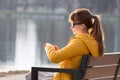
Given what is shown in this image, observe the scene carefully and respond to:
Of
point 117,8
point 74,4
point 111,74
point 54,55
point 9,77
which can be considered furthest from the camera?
point 117,8

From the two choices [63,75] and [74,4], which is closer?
[63,75]

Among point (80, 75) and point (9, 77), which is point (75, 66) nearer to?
point (80, 75)

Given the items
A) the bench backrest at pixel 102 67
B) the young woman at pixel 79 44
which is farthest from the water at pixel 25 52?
the young woman at pixel 79 44

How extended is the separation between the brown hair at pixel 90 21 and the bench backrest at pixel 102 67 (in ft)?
0.36

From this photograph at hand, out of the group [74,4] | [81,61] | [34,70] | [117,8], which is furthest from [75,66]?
[117,8]

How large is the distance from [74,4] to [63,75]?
64.7 meters

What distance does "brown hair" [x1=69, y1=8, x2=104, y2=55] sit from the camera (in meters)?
3.96

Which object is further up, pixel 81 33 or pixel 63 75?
pixel 81 33

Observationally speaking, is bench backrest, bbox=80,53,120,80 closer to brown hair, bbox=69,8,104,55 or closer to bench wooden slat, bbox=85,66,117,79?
bench wooden slat, bbox=85,66,117,79

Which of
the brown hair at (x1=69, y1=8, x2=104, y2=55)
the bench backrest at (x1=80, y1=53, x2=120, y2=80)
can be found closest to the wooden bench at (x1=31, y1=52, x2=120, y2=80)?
the bench backrest at (x1=80, y1=53, x2=120, y2=80)

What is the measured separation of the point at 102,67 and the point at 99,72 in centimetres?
5

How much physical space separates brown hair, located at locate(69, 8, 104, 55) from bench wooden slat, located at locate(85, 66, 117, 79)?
6.7 inches

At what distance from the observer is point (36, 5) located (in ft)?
249

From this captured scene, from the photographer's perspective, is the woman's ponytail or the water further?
the water
